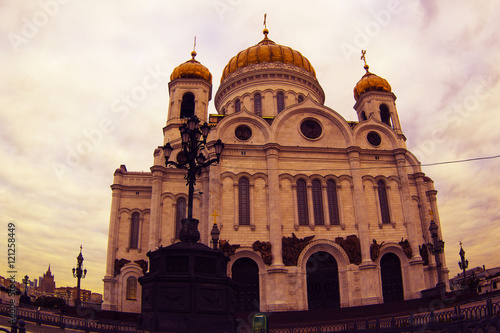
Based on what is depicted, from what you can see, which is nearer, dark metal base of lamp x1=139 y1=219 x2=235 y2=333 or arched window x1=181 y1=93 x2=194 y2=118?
dark metal base of lamp x1=139 y1=219 x2=235 y2=333

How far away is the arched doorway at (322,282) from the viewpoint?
80.8 feet

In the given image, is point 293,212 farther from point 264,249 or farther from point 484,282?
point 484,282

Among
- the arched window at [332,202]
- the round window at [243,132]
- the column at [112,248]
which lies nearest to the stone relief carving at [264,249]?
the arched window at [332,202]

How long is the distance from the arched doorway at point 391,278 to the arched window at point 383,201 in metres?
2.52

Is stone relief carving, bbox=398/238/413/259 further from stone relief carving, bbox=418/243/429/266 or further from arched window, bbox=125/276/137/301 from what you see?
arched window, bbox=125/276/137/301

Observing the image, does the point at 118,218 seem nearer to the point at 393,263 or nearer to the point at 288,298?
the point at 288,298

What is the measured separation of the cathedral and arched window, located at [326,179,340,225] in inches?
3.0

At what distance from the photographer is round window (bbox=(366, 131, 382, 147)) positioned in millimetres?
29594

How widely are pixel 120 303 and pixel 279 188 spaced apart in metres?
13.7

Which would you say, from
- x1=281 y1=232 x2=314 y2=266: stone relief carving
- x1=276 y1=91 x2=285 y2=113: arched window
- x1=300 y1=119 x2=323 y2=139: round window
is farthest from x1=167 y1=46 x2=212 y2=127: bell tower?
x1=281 y1=232 x2=314 y2=266: stone relief carving

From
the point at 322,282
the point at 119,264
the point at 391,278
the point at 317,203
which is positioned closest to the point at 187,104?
the point at 119,264

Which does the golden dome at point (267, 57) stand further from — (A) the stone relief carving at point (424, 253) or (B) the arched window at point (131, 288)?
(B) the arched window at point (131, 288)

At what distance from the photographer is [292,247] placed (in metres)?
24.9

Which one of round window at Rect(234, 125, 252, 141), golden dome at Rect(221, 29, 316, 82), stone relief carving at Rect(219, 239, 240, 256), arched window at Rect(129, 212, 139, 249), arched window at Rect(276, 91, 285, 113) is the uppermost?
golden dome at Rect(221, 29, 316, 82)
